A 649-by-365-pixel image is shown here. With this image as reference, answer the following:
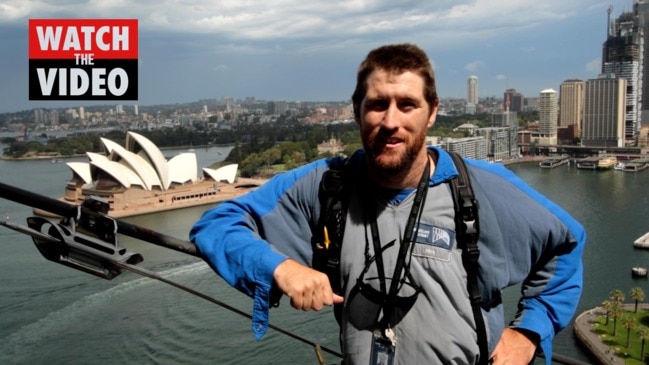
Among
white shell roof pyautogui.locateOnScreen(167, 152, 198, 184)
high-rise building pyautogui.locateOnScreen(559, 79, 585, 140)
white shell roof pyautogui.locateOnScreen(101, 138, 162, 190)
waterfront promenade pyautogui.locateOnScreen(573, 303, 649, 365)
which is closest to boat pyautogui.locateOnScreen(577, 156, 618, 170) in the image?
high-rise building pyautogui.locateOnScreen(559, 79, 585, 140)

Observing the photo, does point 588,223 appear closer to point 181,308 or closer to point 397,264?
point 181,308

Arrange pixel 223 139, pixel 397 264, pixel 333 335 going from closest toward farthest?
pixel 397 264
pixel 333 335
pixel 223 139

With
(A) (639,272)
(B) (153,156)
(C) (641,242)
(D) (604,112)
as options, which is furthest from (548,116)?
(A) (639,272)

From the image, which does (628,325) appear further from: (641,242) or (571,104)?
(571,104)

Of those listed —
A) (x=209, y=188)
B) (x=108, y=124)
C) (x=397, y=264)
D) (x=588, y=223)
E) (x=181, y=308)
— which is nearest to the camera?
(x=397, y=264)

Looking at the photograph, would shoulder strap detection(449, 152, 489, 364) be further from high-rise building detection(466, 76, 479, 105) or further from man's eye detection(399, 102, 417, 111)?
high-rise building detection(466, 76, 479, 105)

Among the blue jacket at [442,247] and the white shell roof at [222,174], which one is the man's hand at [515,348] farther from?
the white shell roof at [222,174]

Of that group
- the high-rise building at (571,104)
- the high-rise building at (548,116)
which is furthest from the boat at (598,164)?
the high-rise building at (571,104)

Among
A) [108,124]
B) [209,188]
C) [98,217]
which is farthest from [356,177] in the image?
[108,124]
